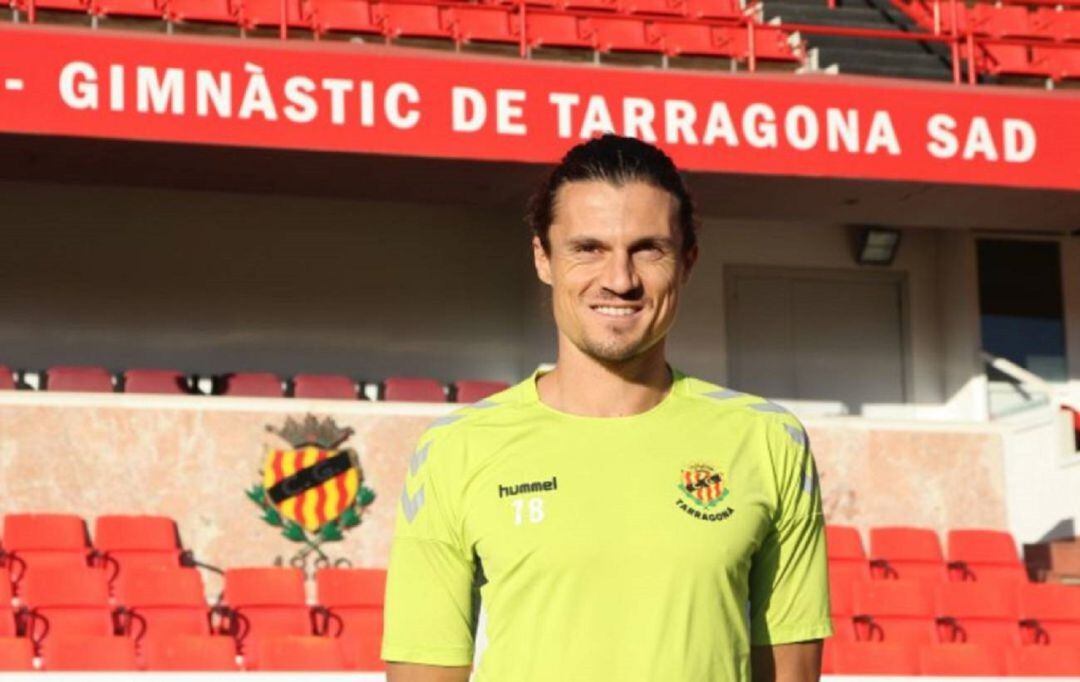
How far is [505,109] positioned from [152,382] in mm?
3435

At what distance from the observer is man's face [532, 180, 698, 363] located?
8.48ft

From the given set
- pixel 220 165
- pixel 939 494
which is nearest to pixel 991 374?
pixel 939 494

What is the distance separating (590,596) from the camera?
8.18 feet

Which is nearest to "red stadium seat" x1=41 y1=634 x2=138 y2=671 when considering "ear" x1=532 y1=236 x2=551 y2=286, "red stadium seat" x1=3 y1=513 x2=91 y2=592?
"red stadium seat" x1=3 y1=513 x2=91 y2=592

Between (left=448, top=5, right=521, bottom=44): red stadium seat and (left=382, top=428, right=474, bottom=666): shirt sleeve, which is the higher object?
(left=448, top=5, right=521, bottom=44): red stadium seat

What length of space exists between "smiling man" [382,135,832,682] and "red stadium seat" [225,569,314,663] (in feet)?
30.6

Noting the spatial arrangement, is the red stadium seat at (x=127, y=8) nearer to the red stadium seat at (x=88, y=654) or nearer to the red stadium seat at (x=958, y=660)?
the red stadium seat at (x=88, y=654)

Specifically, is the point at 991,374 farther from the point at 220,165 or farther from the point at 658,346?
the point at 658,346

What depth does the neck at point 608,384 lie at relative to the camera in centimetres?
264

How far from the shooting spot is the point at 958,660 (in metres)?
11.1

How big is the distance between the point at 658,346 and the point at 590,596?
1.13 feet

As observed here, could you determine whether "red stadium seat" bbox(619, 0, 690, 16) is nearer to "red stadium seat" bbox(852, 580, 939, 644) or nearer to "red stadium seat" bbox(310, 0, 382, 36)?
"red stadium seat" bbox(310, 0, 382, 36)

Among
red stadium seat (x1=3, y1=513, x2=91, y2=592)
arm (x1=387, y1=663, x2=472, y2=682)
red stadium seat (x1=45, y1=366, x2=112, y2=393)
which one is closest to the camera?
arm (x1=387, y1=663, x2=472, y2=682)

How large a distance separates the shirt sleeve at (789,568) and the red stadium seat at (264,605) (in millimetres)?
9342
